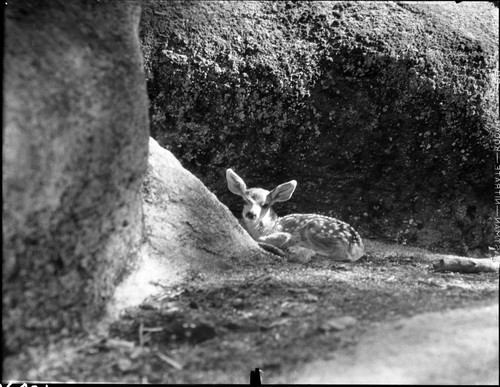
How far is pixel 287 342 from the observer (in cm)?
177

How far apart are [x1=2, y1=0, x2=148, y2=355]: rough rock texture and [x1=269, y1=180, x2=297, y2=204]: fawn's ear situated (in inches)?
69.9

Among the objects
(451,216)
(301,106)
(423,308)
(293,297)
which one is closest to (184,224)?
(293,297)

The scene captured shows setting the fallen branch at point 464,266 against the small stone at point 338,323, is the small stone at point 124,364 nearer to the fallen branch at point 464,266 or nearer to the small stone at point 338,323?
the small stone at point 338,323

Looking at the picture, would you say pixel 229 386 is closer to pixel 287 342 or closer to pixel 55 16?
pixel 287 342

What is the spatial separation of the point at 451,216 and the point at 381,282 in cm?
181

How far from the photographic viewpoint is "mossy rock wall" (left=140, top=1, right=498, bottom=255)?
397 cm

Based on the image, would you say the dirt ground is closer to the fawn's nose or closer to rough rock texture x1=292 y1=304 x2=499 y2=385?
rough rock texture x1=292 y1=304 x2=499 y2=385

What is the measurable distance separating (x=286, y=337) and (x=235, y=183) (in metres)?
2.05

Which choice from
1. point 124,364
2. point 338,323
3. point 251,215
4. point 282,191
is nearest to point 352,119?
point 282,191

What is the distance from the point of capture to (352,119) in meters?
4.04

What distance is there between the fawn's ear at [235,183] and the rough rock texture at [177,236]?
26.3 inches

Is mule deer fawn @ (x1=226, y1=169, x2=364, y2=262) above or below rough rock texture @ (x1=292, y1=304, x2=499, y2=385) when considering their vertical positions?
above

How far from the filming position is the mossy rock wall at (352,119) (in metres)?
3.97

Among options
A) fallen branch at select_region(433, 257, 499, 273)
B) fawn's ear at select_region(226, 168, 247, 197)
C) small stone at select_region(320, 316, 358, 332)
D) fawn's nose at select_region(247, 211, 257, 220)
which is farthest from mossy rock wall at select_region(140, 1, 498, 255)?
small stone at select_region(320, 316, 358, 332)
